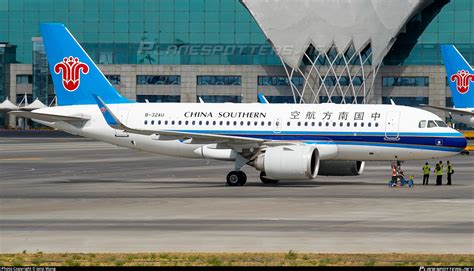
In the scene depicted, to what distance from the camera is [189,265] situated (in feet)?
80.7

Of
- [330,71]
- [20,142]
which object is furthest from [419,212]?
[330,71]

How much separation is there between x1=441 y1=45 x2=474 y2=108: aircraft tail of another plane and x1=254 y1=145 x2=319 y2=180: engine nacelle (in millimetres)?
42437

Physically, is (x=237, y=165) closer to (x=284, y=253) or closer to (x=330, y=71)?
(x=284, y=253)

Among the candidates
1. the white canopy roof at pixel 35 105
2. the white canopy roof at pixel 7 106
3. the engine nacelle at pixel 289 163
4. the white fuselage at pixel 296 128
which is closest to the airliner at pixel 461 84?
the white fuselage at pixel 296 128

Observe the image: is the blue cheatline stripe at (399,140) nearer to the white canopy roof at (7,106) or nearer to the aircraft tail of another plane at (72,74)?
the aircraft tail of another plane at (72,74)

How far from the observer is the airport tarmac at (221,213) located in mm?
29812

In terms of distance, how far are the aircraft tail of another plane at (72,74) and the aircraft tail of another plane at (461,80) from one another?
40985mm

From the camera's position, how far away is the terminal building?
147875 millimetres

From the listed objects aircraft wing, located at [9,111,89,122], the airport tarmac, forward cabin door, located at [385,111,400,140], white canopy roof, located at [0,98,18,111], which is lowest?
the airport tarmac

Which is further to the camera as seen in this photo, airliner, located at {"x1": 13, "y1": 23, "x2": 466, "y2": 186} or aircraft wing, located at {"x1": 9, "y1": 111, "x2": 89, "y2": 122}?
aircraft wing, located at {"x1": 9, "y1": 111, "x2": 89, "y2": 122}

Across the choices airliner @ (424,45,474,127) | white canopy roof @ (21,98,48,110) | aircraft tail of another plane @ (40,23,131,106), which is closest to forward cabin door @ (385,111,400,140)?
aircraft tail of another plane @ (40,23,131,106)

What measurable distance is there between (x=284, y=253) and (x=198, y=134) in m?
24.9

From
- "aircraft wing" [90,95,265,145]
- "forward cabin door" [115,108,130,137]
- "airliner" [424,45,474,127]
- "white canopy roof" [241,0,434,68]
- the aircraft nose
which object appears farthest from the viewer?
"white canopy roof" [241,0,434,68]

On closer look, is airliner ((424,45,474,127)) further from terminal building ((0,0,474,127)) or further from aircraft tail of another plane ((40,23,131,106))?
terminal building ((0,0,474,127))
